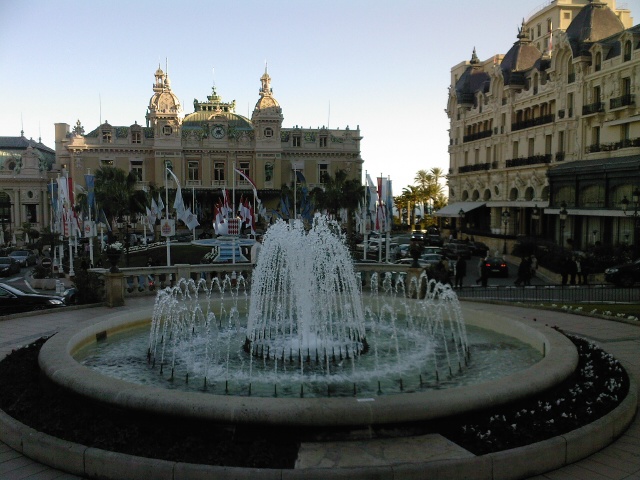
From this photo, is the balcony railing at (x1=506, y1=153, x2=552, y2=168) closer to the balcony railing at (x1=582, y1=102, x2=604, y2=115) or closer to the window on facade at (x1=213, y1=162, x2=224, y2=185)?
the balcony railing at (x1=582, y1=102, x2=604, y2=115)

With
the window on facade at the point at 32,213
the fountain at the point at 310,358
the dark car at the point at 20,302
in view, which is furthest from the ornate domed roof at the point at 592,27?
the window on facade at the point at 32,213

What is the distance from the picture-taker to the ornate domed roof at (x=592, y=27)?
43500 millimetres

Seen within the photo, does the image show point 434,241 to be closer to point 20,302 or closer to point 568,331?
point 568,331

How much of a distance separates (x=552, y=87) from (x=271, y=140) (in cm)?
4081

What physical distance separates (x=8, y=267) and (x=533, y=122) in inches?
1627

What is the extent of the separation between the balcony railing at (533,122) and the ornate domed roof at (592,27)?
17.3 feet

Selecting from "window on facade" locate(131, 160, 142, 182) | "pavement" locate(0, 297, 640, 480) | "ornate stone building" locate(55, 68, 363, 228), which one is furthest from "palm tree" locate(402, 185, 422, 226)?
"pavement" locate(0, 297, 640, 480)

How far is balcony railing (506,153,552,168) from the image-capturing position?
47.1 metres

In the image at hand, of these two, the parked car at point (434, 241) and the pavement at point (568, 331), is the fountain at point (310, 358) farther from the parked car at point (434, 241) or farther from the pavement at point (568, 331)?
the parked car at point (434, 241)

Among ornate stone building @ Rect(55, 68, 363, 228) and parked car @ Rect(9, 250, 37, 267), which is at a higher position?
ornate stone building @ Rect(55, 68, 363, 228)

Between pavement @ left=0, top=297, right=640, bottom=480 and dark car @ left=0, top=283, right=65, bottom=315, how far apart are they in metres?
2.12

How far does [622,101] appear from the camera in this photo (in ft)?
126

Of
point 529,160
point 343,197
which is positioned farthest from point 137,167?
point 529,160

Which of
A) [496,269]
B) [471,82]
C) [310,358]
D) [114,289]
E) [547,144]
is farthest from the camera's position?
[471,82]
